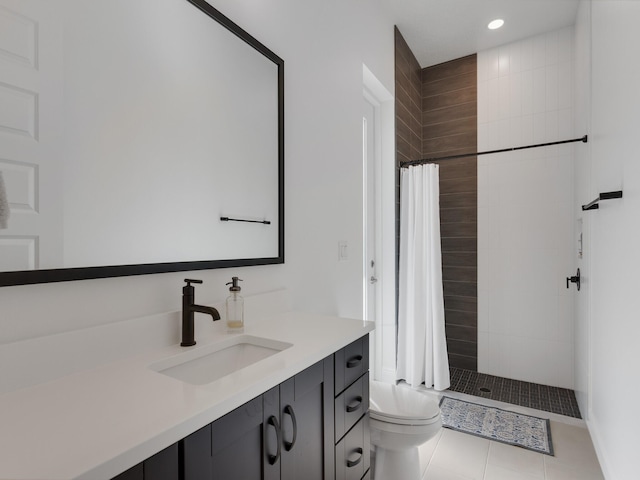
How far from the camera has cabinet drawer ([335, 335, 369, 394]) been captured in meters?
1.17

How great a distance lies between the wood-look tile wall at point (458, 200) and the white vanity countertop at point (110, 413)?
8.37 ft

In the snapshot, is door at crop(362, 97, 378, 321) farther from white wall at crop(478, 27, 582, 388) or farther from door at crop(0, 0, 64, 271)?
door at crop(0, 0, 64, 271)

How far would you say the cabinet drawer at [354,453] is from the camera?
1.18m

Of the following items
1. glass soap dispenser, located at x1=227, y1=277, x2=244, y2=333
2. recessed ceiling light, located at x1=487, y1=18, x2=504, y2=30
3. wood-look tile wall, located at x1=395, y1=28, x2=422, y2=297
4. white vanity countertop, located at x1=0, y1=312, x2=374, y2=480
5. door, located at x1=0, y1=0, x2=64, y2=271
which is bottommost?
white vanity countertop, located at x1=0, y1=312, x2=374, y2=480

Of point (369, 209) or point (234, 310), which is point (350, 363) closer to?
point (234, 310)

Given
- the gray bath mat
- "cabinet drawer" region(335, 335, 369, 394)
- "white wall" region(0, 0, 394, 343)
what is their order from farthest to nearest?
the gray bath mat → "cabinet drawer" region(335, 335, 369, 394) → "white wall" region(0, 0, 394, 343)

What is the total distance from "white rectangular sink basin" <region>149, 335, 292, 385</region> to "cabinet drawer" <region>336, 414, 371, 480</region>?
0.39 meters

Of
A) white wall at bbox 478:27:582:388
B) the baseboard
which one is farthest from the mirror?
white wall at bbox 478:27:582:388

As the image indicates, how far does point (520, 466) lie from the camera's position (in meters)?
1.89

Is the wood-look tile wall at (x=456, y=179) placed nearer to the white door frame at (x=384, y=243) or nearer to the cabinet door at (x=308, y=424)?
the white door frame at (x=384, y=243)

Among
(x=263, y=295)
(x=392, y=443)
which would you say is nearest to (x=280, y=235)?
(x=263, y=295)

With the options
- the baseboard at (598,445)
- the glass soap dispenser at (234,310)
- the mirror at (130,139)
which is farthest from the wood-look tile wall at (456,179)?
the glass soap dispenser at (234,310)

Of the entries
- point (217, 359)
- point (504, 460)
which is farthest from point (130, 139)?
point (504, 460)

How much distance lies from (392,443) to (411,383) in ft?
4.27
